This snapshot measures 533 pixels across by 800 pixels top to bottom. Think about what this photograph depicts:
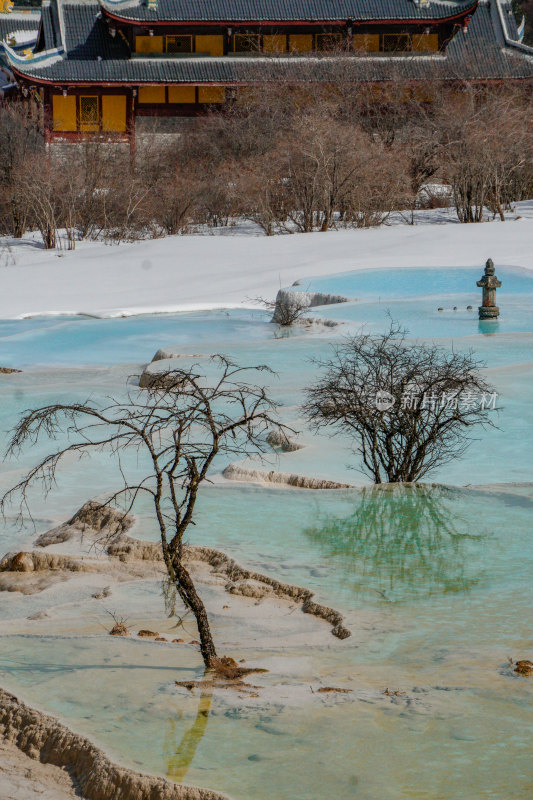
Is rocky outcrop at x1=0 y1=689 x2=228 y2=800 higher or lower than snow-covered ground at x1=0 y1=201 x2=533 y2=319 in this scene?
higher

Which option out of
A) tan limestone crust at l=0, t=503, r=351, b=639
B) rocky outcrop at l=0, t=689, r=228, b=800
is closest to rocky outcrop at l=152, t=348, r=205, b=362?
tan limestone crust at l=0, t=503, r=351, b=639

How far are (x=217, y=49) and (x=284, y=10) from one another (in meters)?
2.30

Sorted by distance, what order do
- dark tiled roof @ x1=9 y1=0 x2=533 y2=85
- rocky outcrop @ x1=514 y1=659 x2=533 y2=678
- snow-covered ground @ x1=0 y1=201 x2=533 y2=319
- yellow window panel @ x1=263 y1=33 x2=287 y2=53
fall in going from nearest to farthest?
rocky outcrop @ x1=514 y1=659 x2=533 y2=678 → snow-covered ground @ x1=0 y1=201 x2=533 y2=319 → dark tiled roof @ x1=9 y1=0 x2=533 y2=85 → yellow window panel @ x1=263 y1=33 x2=287 y2=53

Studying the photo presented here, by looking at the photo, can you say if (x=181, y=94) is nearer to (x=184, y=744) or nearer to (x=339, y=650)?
(x=339, y=650)

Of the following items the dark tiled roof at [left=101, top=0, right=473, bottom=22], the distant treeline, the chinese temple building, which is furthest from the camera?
the dark tiled roof at [left=101, top=0, right=473, bottom=22]

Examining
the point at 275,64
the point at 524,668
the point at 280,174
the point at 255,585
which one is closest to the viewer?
the point at 524,668

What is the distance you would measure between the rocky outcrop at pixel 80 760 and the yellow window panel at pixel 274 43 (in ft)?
102

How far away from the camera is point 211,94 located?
1328 inches

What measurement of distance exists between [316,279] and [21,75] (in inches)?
644

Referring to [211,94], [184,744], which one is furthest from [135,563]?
[211,94]

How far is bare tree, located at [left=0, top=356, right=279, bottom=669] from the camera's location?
180 inches

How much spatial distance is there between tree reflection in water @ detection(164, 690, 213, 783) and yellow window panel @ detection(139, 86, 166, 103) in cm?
3111

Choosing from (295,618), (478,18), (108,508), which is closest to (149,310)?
(108,508)

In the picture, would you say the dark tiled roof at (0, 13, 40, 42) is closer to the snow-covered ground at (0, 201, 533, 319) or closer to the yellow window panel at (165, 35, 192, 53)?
the yellow window panel at (165, 35, 192, 53)
